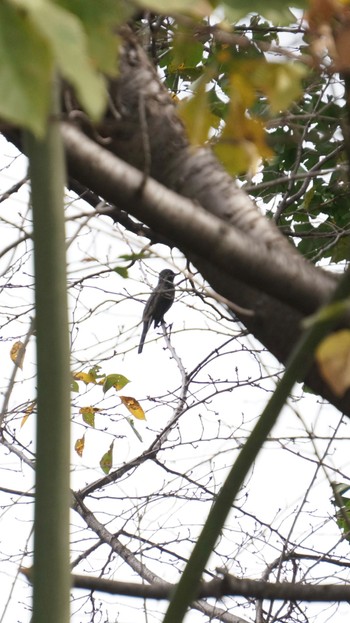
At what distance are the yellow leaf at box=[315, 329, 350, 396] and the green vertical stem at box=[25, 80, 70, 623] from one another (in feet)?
0.83

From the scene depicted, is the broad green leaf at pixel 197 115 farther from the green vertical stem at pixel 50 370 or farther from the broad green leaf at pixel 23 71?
the broad green leaf at pixel 23 71

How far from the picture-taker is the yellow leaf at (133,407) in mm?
3686

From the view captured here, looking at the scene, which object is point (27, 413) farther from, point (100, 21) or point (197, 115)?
point (100, 21)

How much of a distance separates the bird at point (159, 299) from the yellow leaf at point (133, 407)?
0.87 ft

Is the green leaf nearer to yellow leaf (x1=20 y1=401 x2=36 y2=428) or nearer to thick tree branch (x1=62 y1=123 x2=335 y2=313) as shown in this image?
yellow leaf (x1=20 y1=401 x2=36 y2=428)

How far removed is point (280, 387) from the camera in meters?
0.81

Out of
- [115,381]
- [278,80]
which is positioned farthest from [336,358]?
[115,381]

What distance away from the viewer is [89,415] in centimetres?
377

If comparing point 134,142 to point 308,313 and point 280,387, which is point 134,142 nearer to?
point 308,313

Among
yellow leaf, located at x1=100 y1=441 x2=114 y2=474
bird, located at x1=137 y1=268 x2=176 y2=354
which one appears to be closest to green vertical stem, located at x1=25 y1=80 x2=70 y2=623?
bird, located at x1=137 y1=268 x2=176 y2=354

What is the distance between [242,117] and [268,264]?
19 cm

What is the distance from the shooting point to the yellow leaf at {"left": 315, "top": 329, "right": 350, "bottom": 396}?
2.43ft

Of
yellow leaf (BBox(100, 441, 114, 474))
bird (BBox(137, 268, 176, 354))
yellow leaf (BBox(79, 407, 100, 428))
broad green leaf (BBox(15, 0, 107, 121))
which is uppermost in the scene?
bird (BBox(137, 268, 176, 354))

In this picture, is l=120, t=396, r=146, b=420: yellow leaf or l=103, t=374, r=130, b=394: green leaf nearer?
l=103, t=374, r=130, b=394: green leaf
